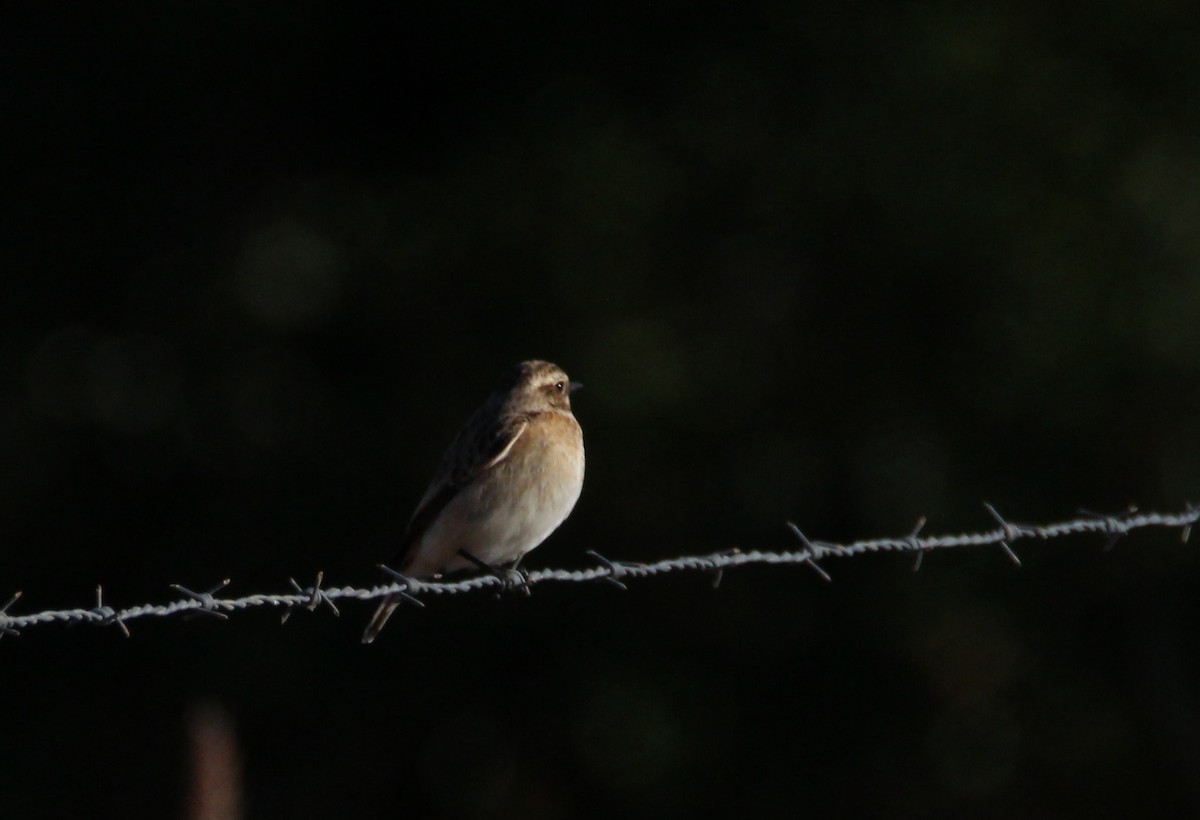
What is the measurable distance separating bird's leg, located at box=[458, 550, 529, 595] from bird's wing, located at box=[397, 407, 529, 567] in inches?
9.2

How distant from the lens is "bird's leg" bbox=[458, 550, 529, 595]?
20.1ft

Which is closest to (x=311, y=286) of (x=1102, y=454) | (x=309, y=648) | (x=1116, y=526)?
(x=309, y=648)

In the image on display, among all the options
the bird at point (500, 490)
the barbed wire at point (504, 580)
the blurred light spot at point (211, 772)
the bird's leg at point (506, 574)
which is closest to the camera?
the blurred light spot at point (211, 772)

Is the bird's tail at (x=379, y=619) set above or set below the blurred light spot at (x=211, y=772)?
below

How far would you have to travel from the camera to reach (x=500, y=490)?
6.71 metres

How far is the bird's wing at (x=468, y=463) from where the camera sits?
680 cm

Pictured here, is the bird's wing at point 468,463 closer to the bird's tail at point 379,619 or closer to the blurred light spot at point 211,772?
the bird's tail at point 379,619

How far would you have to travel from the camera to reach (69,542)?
13.3 metres

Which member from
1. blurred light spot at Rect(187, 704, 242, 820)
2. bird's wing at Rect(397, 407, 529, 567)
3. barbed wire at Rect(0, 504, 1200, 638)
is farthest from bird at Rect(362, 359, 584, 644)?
blurred light spot at Rect(187, 704, 242, 820)

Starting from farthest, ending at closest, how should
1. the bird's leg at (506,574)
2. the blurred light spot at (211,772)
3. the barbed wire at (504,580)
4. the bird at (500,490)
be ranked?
the bird at (500,490)
the bird's leg at (506,574)
the barbed wire at (504,580)
the blurred light spot at (211,772)

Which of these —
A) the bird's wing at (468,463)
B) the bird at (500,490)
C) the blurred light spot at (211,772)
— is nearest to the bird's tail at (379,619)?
the bird at (500,490)

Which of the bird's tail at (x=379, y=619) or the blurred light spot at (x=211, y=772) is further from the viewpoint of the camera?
the bird's tail at (x=379, y=619)

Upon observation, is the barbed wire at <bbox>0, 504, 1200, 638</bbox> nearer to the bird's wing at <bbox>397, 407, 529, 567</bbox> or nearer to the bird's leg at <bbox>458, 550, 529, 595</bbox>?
the bird's leg at <bbox>458, 550, 529, 595</bbox>

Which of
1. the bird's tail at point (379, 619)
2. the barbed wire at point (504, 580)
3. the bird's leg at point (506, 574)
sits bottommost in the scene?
the bird's tail at point (379, 619)
